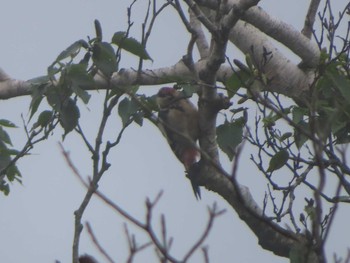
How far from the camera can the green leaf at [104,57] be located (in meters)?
3.58

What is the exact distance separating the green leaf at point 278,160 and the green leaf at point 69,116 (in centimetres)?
95

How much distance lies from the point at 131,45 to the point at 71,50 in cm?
23

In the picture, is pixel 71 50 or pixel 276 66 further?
pixel 276 66

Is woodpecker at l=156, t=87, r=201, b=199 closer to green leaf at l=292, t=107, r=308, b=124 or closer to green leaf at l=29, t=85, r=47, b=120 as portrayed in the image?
green leaf at l=292, t=107, r=308, b=124

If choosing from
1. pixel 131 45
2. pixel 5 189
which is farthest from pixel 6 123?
pixel 131 45

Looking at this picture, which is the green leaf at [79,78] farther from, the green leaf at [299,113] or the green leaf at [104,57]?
the green leaf at [299,113]

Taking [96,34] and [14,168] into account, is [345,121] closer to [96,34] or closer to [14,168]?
[96,34]

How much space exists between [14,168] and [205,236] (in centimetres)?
303

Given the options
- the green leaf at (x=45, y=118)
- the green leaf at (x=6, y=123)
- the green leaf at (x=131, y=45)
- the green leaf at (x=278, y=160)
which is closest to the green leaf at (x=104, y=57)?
the green leaf at (x=131, y=45)

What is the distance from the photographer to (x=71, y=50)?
363 centimetres

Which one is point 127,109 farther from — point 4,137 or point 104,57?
point 4,137

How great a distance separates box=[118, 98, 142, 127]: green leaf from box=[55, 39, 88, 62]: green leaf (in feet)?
1.00

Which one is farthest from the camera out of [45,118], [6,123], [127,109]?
[6,123]

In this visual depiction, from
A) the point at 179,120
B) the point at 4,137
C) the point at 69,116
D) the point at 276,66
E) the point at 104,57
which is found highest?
the point at 276,66
